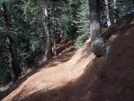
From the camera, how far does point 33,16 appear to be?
48.2 feet

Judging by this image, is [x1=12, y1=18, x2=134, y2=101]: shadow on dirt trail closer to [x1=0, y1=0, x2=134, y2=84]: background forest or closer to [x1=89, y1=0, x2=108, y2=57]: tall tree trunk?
[x1=89, y1=0, x2=108, y2=57]: tall tree trunk

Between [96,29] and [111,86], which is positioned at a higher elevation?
[96,29]

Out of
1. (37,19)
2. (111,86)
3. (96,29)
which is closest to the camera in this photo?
(111,86)

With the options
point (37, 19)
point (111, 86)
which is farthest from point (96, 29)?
point (37, 19)

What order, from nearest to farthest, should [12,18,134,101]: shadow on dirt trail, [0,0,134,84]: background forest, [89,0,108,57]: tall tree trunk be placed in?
1. [12,18,134,101]: shadow on dirt trail
2. [89,0,108,57]: tall tree trunk
3. [0,0,134,84]: background forest

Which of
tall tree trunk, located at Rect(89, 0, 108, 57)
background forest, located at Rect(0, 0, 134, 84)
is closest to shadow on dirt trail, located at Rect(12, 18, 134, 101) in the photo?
tall tree trunk, located at Rect(89, 0, 108, 57)

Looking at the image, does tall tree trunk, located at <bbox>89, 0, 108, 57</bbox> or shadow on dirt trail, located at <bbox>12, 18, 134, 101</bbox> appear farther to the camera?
tall tree trunk, located at <bbox>89, 0, 108, 57</bbox>

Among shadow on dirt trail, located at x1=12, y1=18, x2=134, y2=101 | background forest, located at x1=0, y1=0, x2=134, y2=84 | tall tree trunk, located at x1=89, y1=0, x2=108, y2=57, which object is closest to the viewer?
shadow on dirt trail, located at x1=12, y1=18, x2=134, y2=101

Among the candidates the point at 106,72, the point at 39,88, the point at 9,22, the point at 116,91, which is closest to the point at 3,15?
the point at 9,22

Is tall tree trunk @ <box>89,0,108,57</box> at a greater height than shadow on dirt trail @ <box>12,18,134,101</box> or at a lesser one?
greater

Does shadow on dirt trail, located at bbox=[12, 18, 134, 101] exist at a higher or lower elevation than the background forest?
lower

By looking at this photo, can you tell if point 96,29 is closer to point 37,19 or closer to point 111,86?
point 111,86

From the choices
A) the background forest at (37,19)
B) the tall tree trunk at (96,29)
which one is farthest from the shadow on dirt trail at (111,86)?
the background forest at (37,19)

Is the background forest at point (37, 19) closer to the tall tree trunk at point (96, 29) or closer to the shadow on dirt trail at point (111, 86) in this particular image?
the tall tree trunk at point (96, 29)
